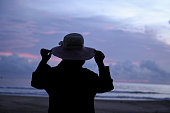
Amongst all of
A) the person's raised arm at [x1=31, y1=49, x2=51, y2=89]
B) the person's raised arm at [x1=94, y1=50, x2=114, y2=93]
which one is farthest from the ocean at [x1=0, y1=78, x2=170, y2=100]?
the person's raised arm at [x1=31, y1=49, x2=51, y2=89]

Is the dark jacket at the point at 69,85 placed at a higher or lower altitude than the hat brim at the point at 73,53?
lower

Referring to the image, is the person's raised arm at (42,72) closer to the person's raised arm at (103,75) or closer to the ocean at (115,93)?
the person's raised arm at (103,75)

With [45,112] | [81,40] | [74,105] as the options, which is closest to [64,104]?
[74,105]

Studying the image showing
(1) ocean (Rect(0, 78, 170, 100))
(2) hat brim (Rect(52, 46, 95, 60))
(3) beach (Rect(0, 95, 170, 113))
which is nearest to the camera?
(2) hat brim (Rect(52, 46, 95, 60))

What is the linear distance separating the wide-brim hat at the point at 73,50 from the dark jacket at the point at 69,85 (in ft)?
0.41

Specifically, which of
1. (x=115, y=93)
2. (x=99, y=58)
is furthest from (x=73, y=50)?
(x=115, y=93)

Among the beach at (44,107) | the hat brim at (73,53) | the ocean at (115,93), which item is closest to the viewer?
the hat brim at (73,53)

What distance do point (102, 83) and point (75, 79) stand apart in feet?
0.82

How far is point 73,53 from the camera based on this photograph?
221 centimetres

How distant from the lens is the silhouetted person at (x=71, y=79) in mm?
2205

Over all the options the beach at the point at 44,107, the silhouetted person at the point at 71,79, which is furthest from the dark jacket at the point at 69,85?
the beach at the point at 44,107

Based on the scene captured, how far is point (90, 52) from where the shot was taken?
7.44 feet

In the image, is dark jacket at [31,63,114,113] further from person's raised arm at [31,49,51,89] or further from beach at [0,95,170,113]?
beach at [0,95,170,113]

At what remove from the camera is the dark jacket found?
2.21 m
